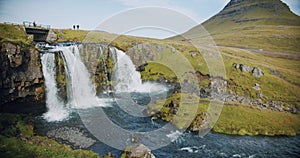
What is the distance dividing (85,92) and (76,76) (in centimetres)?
374

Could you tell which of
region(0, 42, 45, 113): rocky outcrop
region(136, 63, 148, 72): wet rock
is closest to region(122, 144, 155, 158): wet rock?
region(0, 42, 45, 113): rocky outcrop

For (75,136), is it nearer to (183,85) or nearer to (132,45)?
(183,85)

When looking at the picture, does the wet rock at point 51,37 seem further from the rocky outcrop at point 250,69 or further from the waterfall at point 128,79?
the rocky outcrop at point 250,69

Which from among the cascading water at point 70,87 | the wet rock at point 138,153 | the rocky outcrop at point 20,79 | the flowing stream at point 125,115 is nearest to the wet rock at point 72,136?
the flowing stream at point 125,115

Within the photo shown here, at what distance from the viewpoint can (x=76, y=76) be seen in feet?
137

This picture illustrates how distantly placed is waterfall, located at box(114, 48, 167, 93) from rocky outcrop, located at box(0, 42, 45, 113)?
19.1 metres

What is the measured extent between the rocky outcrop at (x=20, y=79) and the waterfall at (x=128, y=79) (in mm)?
19130

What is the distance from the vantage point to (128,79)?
182 ft

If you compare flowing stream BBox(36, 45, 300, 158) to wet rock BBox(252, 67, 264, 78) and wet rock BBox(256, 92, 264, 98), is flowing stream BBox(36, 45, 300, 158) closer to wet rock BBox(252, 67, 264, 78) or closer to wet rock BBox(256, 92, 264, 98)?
wet rock BBox(256, 92, 264, 98)

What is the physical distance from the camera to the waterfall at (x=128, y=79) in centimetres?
5202

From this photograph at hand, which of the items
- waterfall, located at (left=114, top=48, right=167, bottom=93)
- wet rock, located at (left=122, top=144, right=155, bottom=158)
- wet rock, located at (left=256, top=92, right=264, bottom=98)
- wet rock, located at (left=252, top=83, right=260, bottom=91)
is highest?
waterfall, located at (left=114, top=48, right=167, bottom=93)

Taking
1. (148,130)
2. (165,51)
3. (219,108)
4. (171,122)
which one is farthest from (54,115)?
(165,51)

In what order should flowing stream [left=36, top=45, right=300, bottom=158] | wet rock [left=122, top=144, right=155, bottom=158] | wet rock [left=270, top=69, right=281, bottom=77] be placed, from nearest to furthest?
wet rock [left=122, top=144, right=155, bottom=158] → flowing stream [left=36, top=45, right=300, bottom=158] → wet rock [left=270, top=69, right=281, bottom=77]

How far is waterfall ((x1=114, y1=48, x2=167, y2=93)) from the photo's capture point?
52.0 meters
